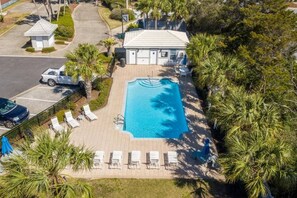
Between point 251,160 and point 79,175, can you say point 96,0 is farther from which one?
point 251,160

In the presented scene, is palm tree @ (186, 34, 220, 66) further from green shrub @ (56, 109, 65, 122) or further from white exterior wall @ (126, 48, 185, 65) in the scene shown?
green shrub @ (56, 109, 65, 122)

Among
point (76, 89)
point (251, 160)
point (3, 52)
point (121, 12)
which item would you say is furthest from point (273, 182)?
point (121, 12)

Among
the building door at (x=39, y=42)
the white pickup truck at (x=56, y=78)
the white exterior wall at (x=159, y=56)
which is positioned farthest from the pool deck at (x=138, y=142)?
the building door at (x=39, y=42)

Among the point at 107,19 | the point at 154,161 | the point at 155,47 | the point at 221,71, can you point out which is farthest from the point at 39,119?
the point at 107,19

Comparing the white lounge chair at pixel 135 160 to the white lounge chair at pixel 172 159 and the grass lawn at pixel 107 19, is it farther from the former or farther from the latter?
the grass lawn at pixel 107 19

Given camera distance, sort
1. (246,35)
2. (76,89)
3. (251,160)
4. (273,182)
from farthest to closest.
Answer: (76,89)
(246,35)
(273,182)
(251,160)

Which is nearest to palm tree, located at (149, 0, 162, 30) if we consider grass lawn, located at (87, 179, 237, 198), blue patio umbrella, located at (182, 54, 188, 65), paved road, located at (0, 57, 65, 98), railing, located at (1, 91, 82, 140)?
blue patio umbrella, located at (182, 54, 188, 65)
